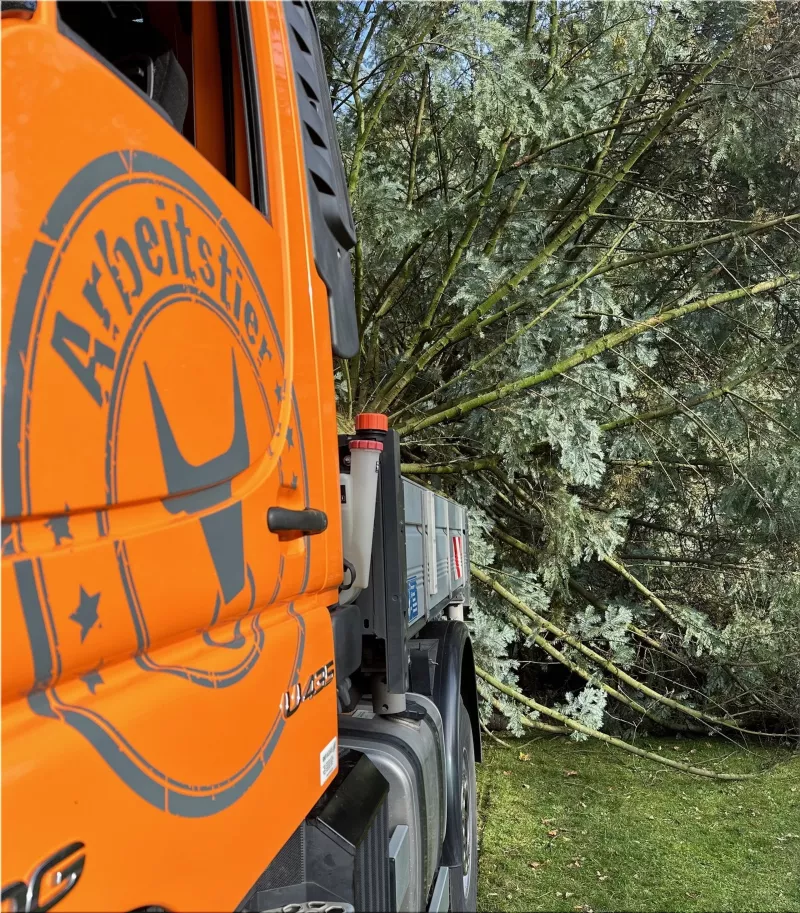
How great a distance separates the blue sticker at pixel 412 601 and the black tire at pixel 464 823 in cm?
56

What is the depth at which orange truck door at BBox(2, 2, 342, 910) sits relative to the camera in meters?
0.90

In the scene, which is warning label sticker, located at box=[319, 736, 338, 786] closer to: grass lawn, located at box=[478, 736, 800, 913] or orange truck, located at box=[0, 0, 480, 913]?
orange truck, located at box=[0, 0, 480, 913]

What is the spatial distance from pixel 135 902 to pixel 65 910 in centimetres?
15

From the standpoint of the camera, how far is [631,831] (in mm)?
5016

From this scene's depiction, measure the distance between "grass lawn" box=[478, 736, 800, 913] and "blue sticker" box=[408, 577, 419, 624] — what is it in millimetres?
2160

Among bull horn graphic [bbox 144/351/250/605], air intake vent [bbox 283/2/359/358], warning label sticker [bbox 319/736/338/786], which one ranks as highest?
air intake vent [bbox 283/2/359/358]

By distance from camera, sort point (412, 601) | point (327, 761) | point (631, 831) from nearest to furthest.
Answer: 1. point (327, 761)
2. point (412, 601)
3. point (631, 831)

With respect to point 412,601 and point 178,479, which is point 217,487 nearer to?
point 178,479

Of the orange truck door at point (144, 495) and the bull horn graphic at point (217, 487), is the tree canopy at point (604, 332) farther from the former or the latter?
the bull horn graphic at point (217, 487)

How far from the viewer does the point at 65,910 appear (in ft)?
2.82

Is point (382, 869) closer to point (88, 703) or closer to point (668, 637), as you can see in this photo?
point (88, 703)

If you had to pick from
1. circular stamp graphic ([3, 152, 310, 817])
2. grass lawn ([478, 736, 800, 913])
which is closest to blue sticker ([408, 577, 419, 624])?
circular stamp graphic ([3, 152, 310, 817])

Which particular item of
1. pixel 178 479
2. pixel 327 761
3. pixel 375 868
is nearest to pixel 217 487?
pixel 178 479

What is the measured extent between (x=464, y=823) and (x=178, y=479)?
109 inches
